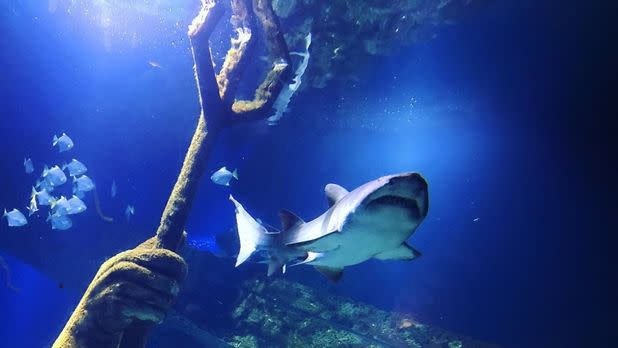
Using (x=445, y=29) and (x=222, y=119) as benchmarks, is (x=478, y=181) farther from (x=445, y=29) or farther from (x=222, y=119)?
(x=222, y=119)

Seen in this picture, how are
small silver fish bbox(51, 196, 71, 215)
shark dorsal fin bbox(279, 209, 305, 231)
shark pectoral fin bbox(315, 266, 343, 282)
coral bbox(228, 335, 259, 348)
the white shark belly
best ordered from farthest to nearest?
coral bbox(228, 335, 259, 348), small silver fish bbox(51, 196, 71, 215), shark pectoral fin bbox(315, 266, 343, 282), shark dorsal fin bbox(279, 209, 305, 231), the white shark belly

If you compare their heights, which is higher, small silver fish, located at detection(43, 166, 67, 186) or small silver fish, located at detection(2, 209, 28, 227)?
small silver fish, located at detection(43, 166, 67, 186)

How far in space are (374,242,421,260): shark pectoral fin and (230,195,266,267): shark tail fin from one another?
40.5 inches

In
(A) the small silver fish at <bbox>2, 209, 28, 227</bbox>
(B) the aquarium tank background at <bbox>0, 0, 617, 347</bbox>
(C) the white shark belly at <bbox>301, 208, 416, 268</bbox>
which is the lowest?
(C) the white shark belly at <bbox>301, 208, 416, 268</bbox>

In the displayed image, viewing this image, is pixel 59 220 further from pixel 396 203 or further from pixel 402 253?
pixel 396 203

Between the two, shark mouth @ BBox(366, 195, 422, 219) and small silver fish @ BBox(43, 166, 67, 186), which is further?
small silver fish @ BBox(43, 166, 67, 186)

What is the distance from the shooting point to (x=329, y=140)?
65.0 feet

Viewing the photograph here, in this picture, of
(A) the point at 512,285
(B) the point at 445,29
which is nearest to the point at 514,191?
(A) the point at 512,285

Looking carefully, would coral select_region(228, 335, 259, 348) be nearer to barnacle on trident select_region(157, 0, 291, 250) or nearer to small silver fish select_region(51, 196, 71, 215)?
small silver fish select_region(51, 196, 71, 215)

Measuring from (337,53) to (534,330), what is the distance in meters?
13.9

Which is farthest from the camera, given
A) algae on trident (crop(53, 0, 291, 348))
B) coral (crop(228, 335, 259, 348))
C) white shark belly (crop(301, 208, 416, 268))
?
coral (crop(228, 335, 259, 348))

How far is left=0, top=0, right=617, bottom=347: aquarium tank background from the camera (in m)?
9.98

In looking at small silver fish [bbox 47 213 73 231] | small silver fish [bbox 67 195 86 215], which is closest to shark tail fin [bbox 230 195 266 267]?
small silver fish [bbox 67 195 86 215]

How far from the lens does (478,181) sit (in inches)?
1141
